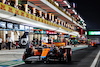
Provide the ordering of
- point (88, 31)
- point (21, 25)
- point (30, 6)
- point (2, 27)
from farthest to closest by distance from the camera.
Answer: point (88, 31) < point (30, 6) < point (21, 25) < point (2, 27)

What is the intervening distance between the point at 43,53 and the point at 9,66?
184 cm

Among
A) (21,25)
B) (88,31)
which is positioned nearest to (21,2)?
(21,25)

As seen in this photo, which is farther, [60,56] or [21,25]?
[21,25]

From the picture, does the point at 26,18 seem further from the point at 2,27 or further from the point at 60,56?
the point at 60,56

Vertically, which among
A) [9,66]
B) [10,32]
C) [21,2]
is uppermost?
[21,2]

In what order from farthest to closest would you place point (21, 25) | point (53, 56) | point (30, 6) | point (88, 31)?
point (88, 31) → point (30, 6) → point (21, 25) → point (53, 56)

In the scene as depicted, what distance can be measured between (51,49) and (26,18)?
2011 centimetres

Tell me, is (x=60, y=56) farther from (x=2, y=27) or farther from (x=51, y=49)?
(x=2, y=27)

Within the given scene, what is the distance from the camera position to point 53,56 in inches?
473

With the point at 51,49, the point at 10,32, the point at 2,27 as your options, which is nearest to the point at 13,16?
the point at 2,27

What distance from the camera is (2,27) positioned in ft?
103

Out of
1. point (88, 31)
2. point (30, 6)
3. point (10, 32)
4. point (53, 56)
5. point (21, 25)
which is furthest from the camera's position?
point (88, 31)

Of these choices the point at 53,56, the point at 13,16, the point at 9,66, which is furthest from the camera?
the point at 13,16

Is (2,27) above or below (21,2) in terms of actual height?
below
